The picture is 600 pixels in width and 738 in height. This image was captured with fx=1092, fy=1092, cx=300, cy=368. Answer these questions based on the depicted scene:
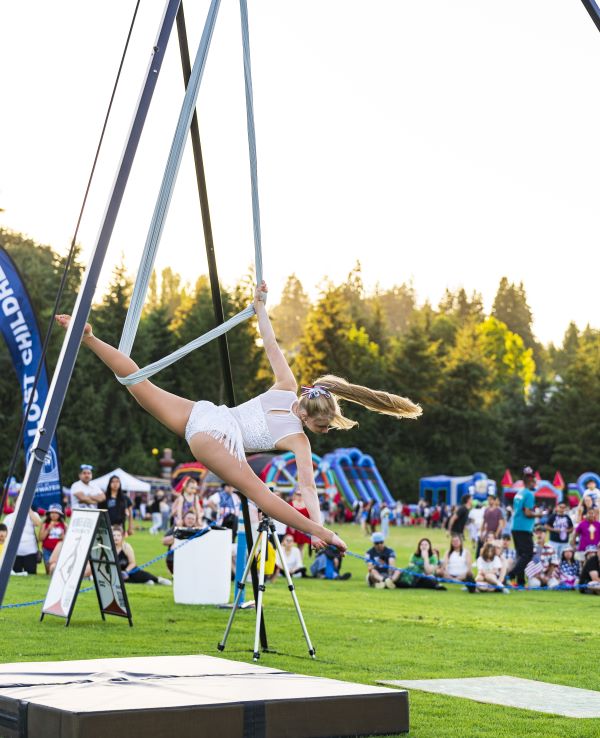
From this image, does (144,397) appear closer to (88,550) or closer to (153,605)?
(88,550)

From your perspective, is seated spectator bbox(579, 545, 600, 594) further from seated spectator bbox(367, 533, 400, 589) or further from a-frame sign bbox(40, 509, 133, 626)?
a-frame sign bbox(40, 509, 133, 626)

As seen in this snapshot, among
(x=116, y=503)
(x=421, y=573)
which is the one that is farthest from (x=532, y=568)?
(x=116, y=503)

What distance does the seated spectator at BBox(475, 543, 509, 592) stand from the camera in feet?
54.9

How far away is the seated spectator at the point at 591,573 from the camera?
1681 cm

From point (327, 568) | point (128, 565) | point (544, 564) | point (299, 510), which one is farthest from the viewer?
point (327, 568)

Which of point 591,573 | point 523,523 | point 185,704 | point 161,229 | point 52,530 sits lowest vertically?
point 185,704

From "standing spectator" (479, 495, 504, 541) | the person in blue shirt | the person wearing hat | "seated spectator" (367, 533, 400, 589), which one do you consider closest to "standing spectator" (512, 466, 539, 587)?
the person in blue shirt

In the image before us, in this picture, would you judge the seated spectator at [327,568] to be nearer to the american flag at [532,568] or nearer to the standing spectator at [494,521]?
the standing spectator at [494,521]

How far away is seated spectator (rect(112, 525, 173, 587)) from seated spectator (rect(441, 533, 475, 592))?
4.48m

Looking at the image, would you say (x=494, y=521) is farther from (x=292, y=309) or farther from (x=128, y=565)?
(x=292, y=309)

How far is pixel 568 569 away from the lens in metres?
17.6

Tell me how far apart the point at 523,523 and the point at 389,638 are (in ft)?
23.0

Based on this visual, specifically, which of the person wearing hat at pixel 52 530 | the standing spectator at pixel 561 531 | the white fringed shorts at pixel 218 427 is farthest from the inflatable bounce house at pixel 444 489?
the white fringed shorts at pixel 218 427

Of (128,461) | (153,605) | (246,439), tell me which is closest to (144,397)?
(246,439)
